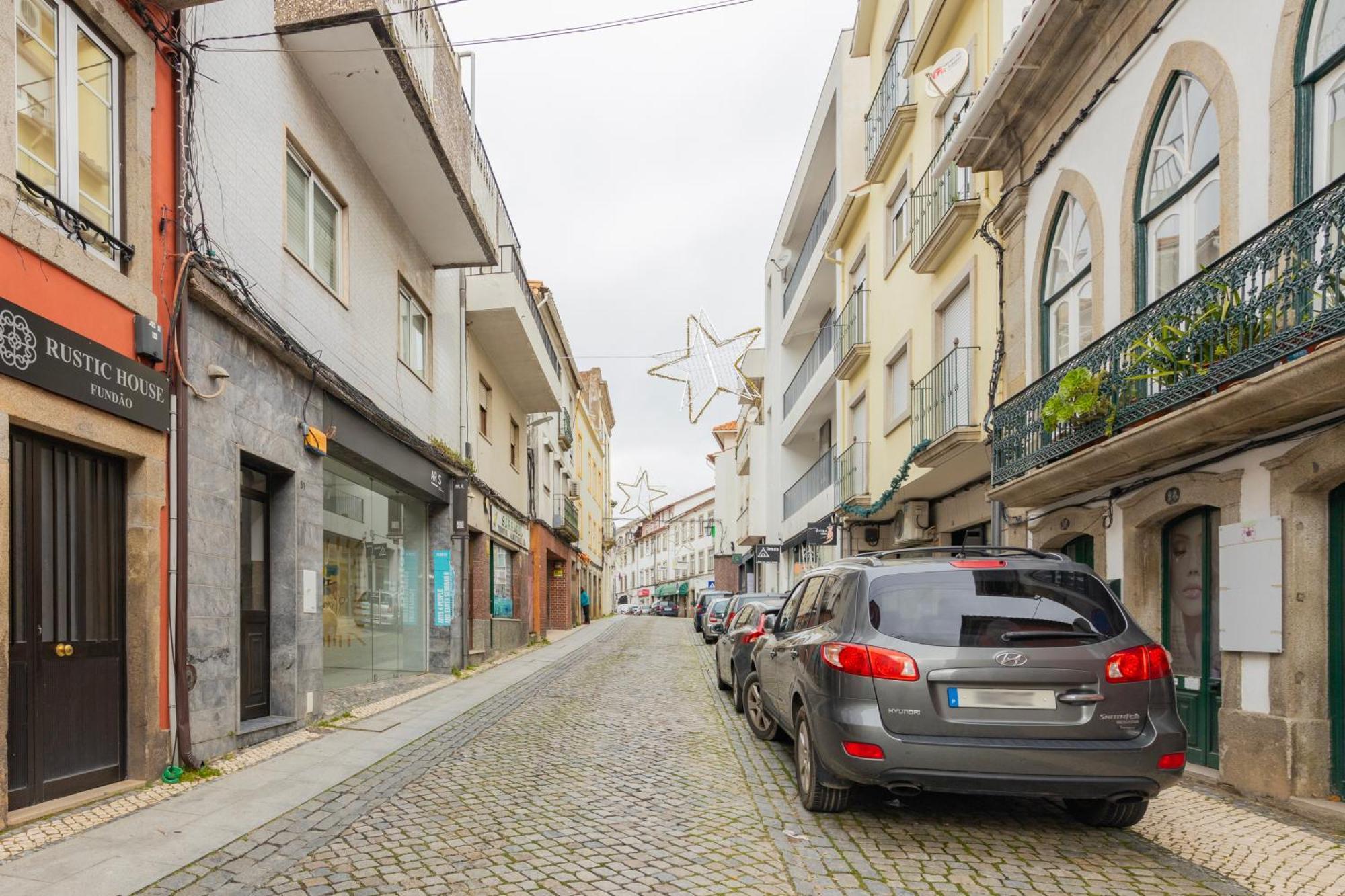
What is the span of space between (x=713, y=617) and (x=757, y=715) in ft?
49.7

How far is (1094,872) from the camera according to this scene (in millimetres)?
4527

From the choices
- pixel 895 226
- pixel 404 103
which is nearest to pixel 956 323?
pixel 895 226

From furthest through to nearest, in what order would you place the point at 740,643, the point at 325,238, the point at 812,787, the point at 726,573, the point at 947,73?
1. the point at 726,573
2. the point at 947,73
3. the point at 325,238
4. the point at 740,643
5. the point at 812,787

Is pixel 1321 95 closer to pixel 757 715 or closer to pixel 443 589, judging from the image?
pixel 757 715

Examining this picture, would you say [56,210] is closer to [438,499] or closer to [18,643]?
[18,643]

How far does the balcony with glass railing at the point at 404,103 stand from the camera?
8.75 meters

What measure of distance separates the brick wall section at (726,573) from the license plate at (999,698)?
143 ft

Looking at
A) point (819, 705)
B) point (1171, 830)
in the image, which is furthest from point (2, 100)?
point (1171, 830)

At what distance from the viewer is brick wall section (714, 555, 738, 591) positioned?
165ft

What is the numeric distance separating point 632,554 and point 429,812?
330 ft

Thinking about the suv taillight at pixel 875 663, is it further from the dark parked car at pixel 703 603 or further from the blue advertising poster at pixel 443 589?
the dark parked car at pixel 703 603

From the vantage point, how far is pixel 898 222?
15.8 m

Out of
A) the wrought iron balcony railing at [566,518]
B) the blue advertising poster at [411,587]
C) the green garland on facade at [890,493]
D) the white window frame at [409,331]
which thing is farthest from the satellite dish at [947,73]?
the wrought iron balcony railing at [566,518]

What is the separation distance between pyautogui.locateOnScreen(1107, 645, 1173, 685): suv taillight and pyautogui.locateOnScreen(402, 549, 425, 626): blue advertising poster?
11.2m
